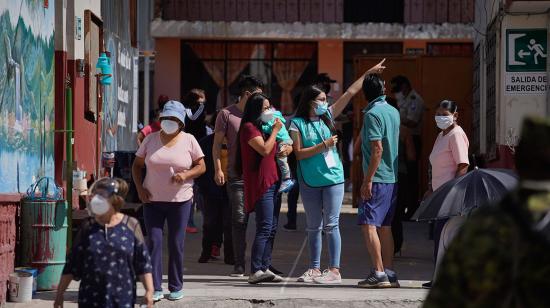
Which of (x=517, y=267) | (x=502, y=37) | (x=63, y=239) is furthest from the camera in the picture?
(x=502, y=37)

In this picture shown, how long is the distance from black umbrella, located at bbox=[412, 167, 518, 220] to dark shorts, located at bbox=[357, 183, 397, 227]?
1.14 meters

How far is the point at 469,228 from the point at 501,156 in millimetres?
10199

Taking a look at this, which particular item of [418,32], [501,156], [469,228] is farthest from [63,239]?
[418,32]

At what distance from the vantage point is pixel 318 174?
11.7m

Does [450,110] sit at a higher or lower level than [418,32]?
lower

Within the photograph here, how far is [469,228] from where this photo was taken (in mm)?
4590

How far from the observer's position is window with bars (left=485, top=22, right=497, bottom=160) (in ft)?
51.2

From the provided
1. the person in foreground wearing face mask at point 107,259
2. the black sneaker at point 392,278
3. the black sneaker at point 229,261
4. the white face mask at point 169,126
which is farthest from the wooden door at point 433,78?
the person in foreground wearing face mask at point 107,259

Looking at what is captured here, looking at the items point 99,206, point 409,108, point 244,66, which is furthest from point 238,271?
point 244,66

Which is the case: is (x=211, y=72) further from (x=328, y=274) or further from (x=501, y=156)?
(x=328, y=274)

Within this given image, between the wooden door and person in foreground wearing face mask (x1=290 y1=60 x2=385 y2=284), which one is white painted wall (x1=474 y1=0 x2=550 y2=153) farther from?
the wooden door

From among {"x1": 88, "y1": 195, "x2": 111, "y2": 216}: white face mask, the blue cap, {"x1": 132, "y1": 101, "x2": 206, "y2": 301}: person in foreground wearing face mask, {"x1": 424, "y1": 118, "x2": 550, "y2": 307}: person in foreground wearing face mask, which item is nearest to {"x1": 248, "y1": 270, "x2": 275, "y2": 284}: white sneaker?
{"x1": 132, "y1": 101, "x2": 206, "y2": 301}: person in foreground wearing face mask

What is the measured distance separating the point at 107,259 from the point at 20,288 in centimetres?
332

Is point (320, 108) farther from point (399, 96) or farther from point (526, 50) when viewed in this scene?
point (399, 96)
